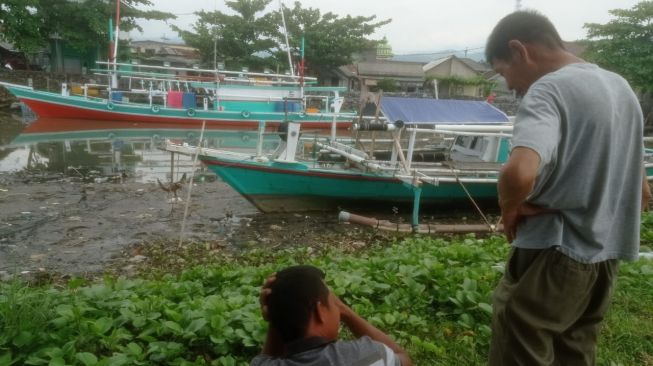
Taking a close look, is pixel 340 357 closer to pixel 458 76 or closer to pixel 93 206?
pixel 93 206

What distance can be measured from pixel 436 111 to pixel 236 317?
7690 millimetres

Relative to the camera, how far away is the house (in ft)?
142

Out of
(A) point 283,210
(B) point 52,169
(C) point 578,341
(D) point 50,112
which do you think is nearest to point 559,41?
(C) point 578,341

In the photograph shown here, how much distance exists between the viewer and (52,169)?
47.4 feet

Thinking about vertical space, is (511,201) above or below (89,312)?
above

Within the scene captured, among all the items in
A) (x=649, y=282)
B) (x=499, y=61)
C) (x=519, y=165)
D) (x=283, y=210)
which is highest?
(x=499, y=61)

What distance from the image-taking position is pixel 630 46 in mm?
25734

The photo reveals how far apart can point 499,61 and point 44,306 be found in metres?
3.02

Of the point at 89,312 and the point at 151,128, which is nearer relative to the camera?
the point at 89,312

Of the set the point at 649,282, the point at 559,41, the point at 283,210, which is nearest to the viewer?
the point at 559,41

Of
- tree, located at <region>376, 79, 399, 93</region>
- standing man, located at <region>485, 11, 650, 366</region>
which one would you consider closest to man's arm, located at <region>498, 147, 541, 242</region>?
standing man, located at <region>485, 11, 650, 366</region>

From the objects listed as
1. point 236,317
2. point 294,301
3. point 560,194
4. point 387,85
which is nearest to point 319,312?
point 294,301

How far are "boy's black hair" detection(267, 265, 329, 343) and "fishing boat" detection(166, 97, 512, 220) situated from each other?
24.3ft

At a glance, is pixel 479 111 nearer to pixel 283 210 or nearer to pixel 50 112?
pixel 283 210
